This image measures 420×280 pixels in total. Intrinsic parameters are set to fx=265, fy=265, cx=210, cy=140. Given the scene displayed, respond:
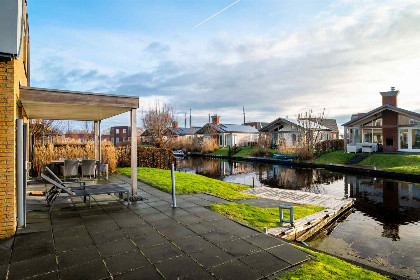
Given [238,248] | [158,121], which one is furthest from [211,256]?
[158,121]

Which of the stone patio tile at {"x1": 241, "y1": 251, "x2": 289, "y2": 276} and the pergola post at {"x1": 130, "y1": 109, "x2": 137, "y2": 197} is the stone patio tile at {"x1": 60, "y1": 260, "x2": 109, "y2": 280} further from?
the pergola post at {"x1": 130, "y1": 109, "x2": 137, "y2": 197}

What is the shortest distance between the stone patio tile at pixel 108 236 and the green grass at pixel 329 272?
2668 mm

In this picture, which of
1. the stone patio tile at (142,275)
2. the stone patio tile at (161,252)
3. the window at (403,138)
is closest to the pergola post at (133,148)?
the stone patio tile at (161,252)

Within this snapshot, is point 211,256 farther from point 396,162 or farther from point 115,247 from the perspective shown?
point 396,162

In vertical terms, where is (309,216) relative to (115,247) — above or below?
below

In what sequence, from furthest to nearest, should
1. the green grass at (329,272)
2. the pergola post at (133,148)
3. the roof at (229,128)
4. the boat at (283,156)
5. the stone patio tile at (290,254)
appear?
the roof at (229,128) → the boat at (283,156) → the pergola post at (133,148) → the stone patio tile at (290,254) → the green grass at (329,272)

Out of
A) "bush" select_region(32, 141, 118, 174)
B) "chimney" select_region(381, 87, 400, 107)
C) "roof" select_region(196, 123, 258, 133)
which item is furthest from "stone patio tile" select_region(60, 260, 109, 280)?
"roof" select_region(196, 123, 258, 133)

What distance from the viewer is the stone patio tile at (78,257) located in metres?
3.43

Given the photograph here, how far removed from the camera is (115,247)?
3949 millimetres

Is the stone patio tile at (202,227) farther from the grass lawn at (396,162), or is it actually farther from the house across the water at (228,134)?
the house across the water at (228,134)

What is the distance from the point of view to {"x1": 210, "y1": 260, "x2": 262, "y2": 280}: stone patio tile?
10.2ft

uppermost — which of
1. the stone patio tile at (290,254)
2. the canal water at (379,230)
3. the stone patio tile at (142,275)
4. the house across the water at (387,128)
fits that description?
the house across the water at (387,128)

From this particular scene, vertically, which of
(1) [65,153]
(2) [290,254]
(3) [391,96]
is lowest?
(2) [290,254]

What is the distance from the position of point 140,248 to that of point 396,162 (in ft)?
71.0
